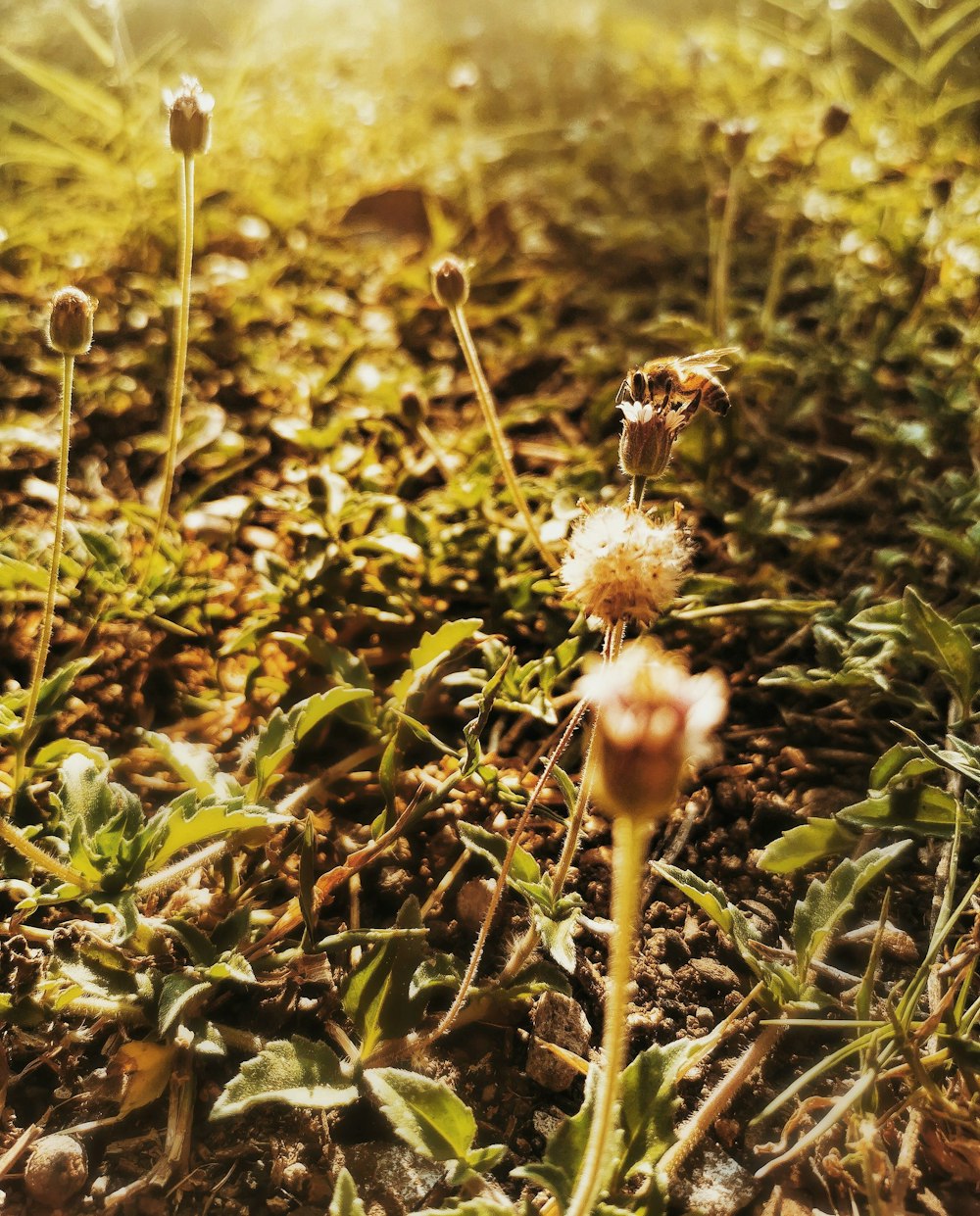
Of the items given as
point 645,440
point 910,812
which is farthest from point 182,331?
point 910,812

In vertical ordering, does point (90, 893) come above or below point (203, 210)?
below

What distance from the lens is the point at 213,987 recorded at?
4.31 ft

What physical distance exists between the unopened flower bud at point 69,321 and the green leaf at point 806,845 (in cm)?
114

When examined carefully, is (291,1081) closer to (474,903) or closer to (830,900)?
(474,903)

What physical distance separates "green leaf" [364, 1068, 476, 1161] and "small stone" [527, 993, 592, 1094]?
17 centimetres

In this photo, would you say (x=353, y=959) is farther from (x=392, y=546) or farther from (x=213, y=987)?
(x=392, y=546)

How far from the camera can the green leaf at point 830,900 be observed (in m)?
1.24

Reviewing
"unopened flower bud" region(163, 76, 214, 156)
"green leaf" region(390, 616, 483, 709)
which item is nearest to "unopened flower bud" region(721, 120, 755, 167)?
"unopened flower bud" region(163, 76, 214, 156)

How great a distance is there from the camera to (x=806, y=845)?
140 cm

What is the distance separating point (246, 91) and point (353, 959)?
3.35 metres

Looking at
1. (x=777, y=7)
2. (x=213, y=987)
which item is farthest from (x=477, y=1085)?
(x=777, y=7)

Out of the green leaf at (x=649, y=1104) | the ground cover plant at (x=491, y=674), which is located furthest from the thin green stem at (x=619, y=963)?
the green leaf at (x=649, y=1104)

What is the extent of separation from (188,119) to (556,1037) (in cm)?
139

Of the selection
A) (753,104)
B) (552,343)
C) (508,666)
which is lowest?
(508,666)
